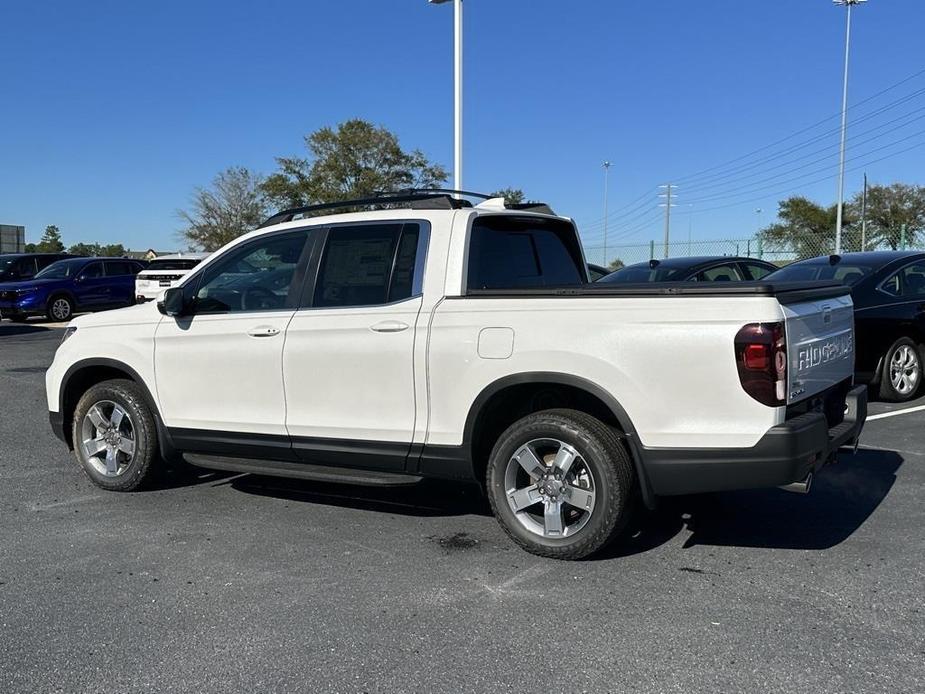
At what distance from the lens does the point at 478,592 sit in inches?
157

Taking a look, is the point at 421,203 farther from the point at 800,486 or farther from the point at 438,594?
the point at 800,486

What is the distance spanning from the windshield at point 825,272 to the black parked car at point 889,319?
1 centimetres

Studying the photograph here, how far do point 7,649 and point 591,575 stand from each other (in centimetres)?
260

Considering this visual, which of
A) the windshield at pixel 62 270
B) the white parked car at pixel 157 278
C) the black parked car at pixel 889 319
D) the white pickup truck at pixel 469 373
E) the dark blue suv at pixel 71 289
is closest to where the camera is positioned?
the white pickup truck at pixel 469 373

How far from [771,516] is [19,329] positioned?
18.5 meters

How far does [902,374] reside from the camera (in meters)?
8.66

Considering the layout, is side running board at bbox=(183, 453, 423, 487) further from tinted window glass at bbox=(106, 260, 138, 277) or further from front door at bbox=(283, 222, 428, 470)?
tinted window glass at bbox=(106, 260, 138, 277)

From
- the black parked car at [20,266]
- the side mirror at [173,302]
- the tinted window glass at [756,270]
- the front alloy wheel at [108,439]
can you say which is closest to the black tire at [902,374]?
the tinted window glass at [756,270]

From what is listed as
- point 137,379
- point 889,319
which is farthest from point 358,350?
point 889,319

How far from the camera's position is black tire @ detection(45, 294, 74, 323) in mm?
21016

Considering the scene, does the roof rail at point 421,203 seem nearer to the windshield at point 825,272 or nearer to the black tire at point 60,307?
the windshield at point 825,272

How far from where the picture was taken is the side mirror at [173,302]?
5.35 meters

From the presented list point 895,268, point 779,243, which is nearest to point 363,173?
point 779,243

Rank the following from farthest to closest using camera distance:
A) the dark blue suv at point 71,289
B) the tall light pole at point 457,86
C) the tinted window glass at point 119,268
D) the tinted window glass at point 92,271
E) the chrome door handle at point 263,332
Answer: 1. the tinted window glass at point 119,268
2. the tinted window glass at point 92,271
3. the dark blue suv at point 71,289
4. the tall light pole at point 457,86
5. the chrome door handle at point 263,332
